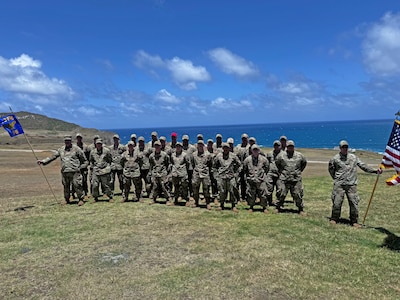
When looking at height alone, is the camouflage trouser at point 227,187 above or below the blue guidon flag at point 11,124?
below

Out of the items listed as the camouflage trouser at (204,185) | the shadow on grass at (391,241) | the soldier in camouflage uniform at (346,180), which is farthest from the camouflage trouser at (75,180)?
the shadow on grass at (391,241)

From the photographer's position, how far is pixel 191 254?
26.7ft

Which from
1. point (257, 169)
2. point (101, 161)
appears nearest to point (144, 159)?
point (101, 161)

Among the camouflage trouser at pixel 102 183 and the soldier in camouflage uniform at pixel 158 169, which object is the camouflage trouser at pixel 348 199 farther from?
the camouflage trouser at pixel 102 183

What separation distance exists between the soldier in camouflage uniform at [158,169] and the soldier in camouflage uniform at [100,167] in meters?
1.74

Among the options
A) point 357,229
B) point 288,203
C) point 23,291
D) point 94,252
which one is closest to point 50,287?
point 23,291

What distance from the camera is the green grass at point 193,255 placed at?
6.46m

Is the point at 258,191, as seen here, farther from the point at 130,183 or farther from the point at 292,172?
the point at 130,183

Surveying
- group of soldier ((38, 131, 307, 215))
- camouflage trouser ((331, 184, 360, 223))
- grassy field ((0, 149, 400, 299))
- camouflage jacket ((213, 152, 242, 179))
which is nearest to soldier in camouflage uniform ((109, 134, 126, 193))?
group of soldier ((38, 131, 307, 215))

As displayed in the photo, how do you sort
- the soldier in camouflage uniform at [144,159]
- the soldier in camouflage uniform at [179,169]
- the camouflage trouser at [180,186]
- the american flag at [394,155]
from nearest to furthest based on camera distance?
the american flag at [394,155]
the soldier in camouflage uniform at [179,169]
the camouflage trouser at [180,186]
the soldier in camouflage uniform at [144,159]

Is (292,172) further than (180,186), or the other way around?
(180,186)

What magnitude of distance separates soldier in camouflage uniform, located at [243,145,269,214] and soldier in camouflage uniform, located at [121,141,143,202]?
4.32 metres

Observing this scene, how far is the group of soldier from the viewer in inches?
477

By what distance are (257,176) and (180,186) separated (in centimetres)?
312
